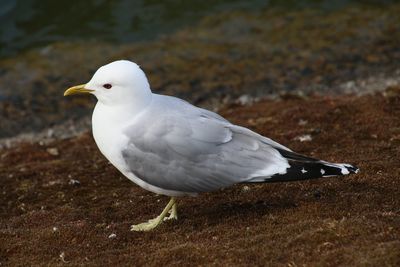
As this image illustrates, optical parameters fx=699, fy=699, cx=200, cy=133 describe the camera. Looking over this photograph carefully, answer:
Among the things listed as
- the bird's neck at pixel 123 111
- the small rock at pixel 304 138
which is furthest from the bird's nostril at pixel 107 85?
the small rock at pixel 304 138

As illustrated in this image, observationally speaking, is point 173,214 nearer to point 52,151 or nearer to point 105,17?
point 52,151

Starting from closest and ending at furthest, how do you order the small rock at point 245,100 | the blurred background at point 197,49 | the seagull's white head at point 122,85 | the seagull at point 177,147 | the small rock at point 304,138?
the seagull at point 177,147, the seagull's white head at point 122,85, the small rock at point 304,138, the small rock at point 245,100, the blurred background at point 197,49

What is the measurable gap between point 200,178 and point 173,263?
1304mm

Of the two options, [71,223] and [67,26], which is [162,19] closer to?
[67,26]

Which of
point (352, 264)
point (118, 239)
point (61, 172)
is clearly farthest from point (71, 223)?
point (352, 264)

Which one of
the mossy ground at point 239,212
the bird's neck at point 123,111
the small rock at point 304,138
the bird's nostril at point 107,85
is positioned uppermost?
the bird's nostril at point 107,85

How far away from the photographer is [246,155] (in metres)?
8.17

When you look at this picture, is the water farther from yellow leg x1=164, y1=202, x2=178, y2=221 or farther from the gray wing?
the gray wing

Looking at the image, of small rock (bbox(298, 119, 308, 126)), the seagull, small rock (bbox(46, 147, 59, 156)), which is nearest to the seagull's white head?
the seagull

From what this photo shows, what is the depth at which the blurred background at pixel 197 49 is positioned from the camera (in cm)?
1920

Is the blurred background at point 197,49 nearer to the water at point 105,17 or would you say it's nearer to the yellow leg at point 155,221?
the water at point 105,17

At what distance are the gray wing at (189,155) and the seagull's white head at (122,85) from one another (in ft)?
0.91

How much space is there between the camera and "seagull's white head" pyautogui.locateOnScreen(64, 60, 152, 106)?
27.1 ft

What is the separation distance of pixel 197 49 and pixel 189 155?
1364 centimetres
